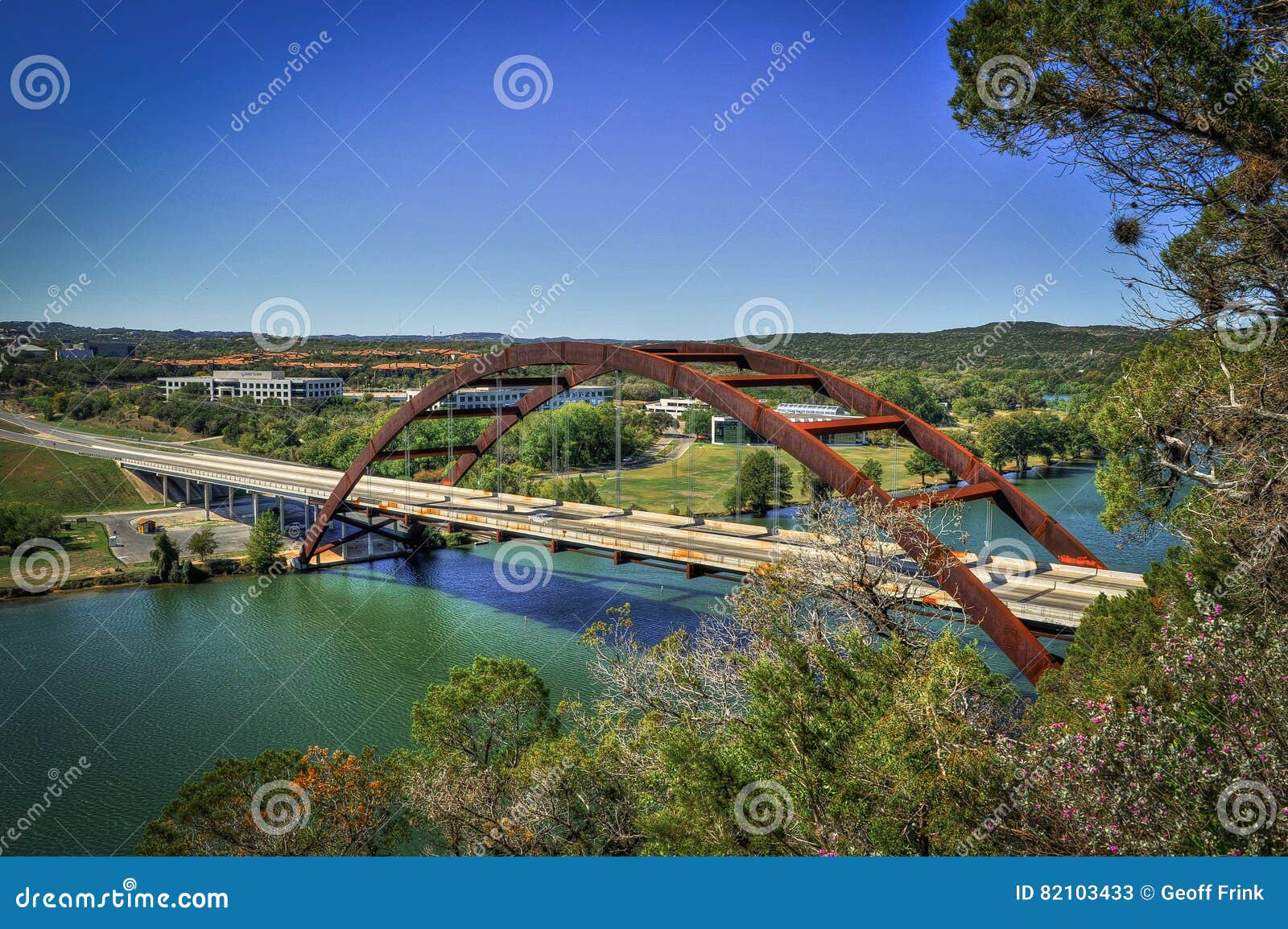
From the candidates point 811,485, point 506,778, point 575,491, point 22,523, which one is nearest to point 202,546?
point 22,523

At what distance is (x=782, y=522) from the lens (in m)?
34.6

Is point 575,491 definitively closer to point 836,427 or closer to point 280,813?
point 836,427

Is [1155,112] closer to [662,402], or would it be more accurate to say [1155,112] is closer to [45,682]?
[45,682]

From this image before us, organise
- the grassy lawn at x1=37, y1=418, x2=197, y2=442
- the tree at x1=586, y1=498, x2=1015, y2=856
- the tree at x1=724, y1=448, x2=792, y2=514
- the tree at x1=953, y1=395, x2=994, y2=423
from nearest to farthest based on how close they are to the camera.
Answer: the tree at x1=586, y1=498, x2=1015, y2=856, the tree at x1=724, y1=448, x2=792, y2=514, the grassy lawn at x1=37, y1=418, x2=197, y2=442, the tree at x1=953, y1=395, x2=994, y2=423

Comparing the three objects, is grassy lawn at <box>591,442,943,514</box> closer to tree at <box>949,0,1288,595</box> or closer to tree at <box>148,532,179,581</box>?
tree at <box>148,532,179,581</box>

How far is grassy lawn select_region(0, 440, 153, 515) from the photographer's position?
3606 cm

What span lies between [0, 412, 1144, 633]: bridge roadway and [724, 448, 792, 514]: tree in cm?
1108

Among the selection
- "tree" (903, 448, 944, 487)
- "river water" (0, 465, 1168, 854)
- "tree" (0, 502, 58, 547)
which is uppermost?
"tree" (903, 448, 944, 487)

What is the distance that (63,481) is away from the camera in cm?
3762

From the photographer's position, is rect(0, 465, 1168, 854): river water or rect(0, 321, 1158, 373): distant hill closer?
rect(0, 465, 1168, 854): river water

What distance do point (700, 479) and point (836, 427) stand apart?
93.9 ft

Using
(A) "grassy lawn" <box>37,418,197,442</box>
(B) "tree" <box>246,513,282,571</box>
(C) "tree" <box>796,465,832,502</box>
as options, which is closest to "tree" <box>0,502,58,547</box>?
(B) "tree" <box>246,513,282,571</box>

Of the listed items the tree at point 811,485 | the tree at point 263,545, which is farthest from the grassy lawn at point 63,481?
the tree at point 811,485

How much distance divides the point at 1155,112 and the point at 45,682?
2112 centimetres
